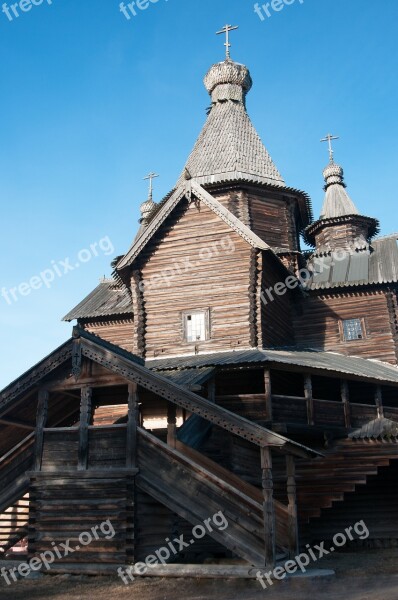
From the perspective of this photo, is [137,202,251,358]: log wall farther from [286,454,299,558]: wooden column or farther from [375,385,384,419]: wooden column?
[286,454,299,558]: wooden column

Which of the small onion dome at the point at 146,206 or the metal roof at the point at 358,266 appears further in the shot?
the small onion dome at the point at 146,206

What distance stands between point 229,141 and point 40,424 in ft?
56.1

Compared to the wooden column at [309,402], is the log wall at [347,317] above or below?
above

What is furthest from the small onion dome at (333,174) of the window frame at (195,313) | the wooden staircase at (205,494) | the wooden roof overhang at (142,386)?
the wooden staircase at (205,494)

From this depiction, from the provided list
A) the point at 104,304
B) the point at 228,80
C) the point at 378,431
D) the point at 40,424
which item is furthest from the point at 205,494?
the point at 228,80

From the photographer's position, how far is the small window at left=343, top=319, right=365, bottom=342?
21234mm

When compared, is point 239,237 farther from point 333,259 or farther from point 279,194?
point 333,259

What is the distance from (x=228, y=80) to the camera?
2761cm

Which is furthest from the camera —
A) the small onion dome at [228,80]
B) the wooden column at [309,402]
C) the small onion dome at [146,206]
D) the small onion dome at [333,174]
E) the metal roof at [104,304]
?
the small onion dome at [146,206]

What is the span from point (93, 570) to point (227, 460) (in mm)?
4789

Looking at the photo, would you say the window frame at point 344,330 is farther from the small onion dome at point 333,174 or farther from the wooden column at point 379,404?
the small onion dome at point 333,174

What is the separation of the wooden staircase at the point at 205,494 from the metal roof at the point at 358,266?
474 inches

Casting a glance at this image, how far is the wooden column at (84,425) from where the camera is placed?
11.0 m

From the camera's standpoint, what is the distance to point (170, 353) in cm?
1788
